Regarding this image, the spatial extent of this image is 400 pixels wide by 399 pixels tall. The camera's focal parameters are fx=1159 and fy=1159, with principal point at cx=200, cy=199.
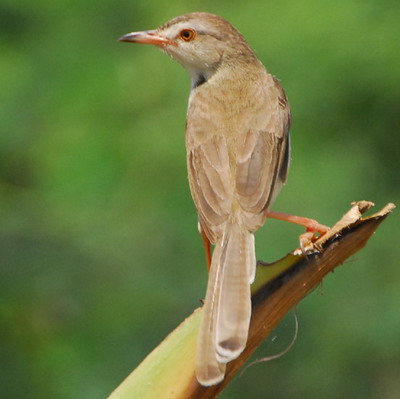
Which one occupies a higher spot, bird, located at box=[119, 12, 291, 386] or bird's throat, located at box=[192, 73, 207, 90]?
bird, located at box=[119, 12, 291, 386]

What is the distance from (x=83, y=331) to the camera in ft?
22.5

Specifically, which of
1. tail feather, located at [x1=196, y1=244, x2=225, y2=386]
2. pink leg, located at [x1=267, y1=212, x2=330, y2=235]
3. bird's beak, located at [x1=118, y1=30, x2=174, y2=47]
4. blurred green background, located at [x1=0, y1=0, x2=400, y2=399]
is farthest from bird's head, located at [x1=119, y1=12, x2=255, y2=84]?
tail feather, located at [x1=196, y1=244, x2=225, y2=386]

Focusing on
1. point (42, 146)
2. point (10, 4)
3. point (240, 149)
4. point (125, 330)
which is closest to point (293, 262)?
point (240, 149)

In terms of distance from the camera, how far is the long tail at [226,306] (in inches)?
146

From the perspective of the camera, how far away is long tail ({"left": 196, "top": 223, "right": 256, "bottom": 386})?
12.2ft

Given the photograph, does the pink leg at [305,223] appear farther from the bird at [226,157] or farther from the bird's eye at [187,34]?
the bird's eye at [187,34]

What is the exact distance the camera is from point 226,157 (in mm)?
5129

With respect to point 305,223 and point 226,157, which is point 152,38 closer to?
point 226,157

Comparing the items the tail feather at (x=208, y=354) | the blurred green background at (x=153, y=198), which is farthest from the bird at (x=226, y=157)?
the blurred green background at (x=153, y=198)

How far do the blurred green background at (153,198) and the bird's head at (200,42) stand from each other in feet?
3.58

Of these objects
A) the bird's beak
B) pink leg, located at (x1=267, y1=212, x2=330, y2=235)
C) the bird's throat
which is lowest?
pink leg, located at (x1=267, y1=212, x2=330, y2=235)

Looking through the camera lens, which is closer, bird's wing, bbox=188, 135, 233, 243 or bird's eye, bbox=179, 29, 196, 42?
bird's wing, bbox=188, 135, 233, 243

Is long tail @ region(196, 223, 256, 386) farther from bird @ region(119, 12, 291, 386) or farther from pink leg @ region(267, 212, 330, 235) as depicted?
pink leg @ region(267, 212, 330, 235)

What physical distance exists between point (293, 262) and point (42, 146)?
382 centimetres
